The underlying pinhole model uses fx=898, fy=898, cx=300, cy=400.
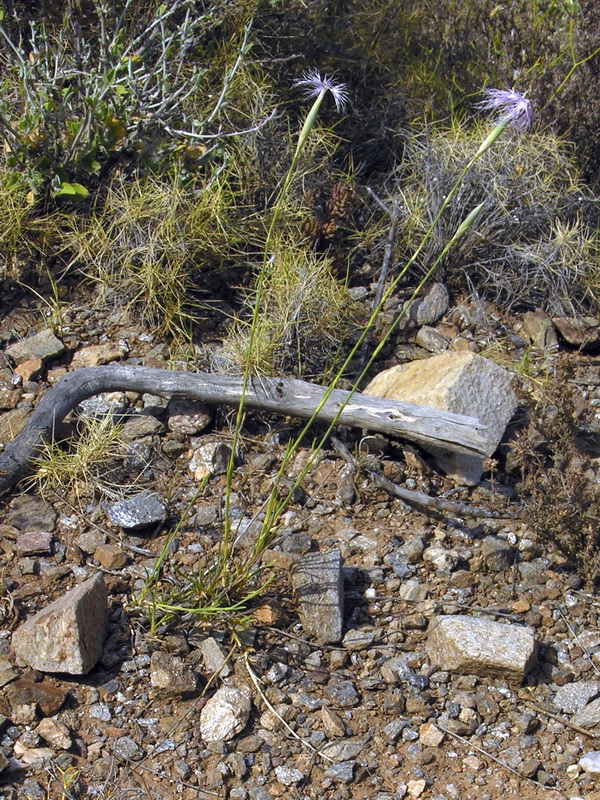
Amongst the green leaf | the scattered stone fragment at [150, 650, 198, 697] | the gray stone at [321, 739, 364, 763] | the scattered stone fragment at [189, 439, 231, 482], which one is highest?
the green leaf

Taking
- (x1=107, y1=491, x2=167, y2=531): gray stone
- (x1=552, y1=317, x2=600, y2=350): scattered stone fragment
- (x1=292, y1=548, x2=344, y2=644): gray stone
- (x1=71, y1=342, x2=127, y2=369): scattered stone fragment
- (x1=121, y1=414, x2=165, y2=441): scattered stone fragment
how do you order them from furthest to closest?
(x1=552, y1=317, x2=600, y2=350): scattered stone fragment → (x1=71, y1=342, x2=127, y2=369): scattered stone fragment → (x1=121, y1=414, x2=165, y2=441): scattered stone fragment → (x1=107, y1=491, x2=167, y2=531): gray stone → (x1=292, y1=548, x2=344, y2=644): gray stone

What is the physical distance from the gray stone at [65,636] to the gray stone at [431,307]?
221cm

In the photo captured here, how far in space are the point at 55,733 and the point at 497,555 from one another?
1.59 metres

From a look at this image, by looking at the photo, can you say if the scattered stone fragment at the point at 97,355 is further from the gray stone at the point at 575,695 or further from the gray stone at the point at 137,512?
the gray stone at the point at 575,695

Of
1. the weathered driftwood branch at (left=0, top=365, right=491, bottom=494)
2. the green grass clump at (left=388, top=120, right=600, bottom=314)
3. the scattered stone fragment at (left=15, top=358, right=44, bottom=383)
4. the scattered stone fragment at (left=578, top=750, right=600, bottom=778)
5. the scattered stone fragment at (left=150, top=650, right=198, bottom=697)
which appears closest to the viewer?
the scattered stone fragment at (left=578, top=750, right=600, bottom=778)

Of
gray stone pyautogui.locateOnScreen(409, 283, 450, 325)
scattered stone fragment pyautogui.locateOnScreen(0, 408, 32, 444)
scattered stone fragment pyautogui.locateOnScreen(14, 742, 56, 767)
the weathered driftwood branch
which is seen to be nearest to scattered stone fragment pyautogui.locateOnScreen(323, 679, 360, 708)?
scattered stone fragment pyautogui.locateOnScreen(14, 742, 56, 767)

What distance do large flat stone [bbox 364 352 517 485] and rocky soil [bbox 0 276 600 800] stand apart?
8 cm

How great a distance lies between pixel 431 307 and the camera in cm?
428

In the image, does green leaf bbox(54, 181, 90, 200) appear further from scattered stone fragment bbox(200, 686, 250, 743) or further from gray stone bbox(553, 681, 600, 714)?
gray stone bbox(553, 681, 600, 714)

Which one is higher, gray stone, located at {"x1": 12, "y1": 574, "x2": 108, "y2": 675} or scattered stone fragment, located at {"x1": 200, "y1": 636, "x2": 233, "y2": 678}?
gray stone, located at {"x1": 12, "y1": 574, "x2": 108, "y2": 675}

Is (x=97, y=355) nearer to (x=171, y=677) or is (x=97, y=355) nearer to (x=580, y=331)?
(x=171, y=677)

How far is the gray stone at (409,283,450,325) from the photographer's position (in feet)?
14.0

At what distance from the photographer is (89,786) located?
2.34m

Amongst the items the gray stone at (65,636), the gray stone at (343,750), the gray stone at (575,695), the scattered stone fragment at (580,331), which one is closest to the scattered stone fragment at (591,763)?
the gray stone at (575,695)
